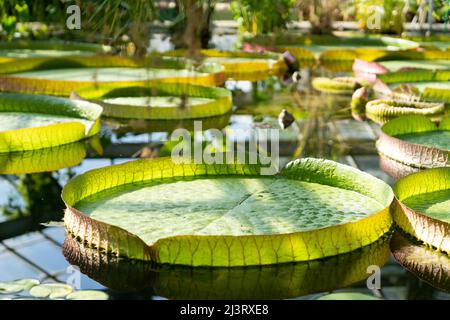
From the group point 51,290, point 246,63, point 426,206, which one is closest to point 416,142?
point 426,206

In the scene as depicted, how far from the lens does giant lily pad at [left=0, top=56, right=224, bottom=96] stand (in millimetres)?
7325

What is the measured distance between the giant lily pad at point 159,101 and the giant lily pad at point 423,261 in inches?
111

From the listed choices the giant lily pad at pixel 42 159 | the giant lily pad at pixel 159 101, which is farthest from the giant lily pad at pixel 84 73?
the giant lily pad at pixel 42 159

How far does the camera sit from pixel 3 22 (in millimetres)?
11297

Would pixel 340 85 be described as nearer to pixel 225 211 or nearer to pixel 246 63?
pixel 246 63

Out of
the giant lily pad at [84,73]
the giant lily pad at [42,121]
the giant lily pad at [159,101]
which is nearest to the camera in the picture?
the giant lily pad at [42,121]

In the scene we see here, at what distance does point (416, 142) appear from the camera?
5.29 meters

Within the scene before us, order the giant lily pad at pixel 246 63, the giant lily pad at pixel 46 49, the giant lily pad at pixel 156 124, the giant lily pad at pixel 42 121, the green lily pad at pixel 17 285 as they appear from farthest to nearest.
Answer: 1. the giant lily pad at pixel 46 49
2. the giant lily pad at pixel 246 63
3. the giant lily pad at pixel 156 124
4. the giant lily pad at pixel 42 121
5. the green lily pad at pixel 17 285

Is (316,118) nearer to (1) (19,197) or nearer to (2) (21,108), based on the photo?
(2) (21,108)

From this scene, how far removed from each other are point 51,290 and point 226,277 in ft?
2.05

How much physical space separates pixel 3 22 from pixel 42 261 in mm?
8503

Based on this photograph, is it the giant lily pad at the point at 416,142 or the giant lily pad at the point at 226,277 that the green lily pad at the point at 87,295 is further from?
the giant lily pad at the point at 416,142

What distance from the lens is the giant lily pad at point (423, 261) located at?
322cm

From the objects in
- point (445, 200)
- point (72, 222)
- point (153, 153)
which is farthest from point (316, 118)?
point (72, 222)
